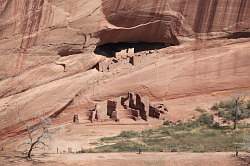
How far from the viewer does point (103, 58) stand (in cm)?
2442

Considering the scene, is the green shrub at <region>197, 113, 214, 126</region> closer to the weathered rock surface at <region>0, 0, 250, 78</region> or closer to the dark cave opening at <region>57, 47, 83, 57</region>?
the weathered rock surface at <region>0, 0, 250, 78</region>

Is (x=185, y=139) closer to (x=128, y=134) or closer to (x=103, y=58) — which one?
(x=128, y=134)

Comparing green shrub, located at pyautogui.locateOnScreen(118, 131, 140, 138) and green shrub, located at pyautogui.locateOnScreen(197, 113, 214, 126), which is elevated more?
green shrub, located at pyautogui.locateOnScreen(197, 113, 214, 126)

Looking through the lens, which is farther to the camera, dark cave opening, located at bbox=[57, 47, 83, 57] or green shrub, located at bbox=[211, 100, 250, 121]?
green shrub, located at bbox=[211, 100, 250, 121]

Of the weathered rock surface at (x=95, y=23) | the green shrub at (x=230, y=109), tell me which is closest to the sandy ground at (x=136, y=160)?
the weathered rock surface at (x=95, y=23)

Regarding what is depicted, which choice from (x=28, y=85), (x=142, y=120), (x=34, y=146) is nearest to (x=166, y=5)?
(x=142, y=120)

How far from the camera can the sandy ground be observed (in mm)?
17891

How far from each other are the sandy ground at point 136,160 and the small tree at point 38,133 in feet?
2.69

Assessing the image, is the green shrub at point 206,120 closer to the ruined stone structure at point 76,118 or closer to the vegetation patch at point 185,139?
the vegetation patch at point 185,139

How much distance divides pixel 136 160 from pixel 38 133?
4.99 meters

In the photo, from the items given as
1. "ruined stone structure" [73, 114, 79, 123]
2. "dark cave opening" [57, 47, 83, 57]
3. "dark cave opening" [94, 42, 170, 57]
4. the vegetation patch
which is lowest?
the vegetation patch

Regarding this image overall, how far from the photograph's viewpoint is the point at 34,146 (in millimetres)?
20609

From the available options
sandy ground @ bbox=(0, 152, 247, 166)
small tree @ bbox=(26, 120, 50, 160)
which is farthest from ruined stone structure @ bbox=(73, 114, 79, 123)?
sandy ground @ bbox=(0, 152, 247, 166)

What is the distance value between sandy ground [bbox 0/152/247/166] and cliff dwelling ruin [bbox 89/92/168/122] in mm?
4608
